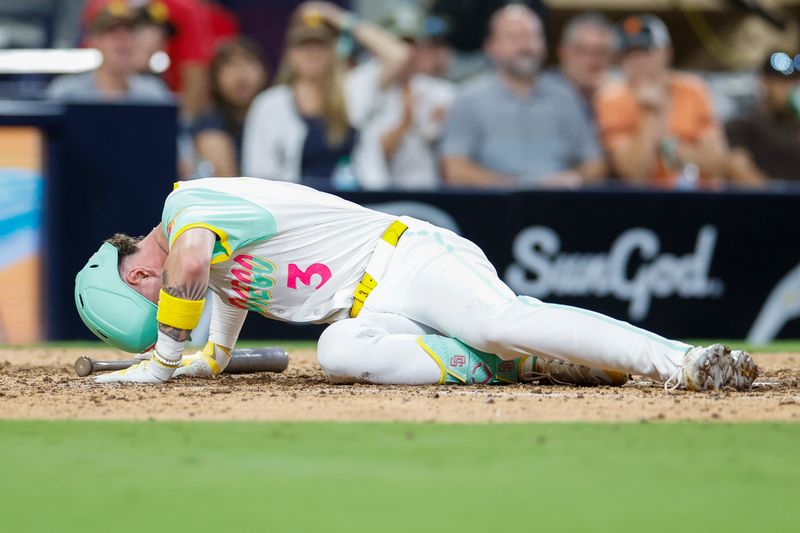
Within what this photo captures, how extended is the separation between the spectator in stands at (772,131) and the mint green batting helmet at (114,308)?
7.45 meters

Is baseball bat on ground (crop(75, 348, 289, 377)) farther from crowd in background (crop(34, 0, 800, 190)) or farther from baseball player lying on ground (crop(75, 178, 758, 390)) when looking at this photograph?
crowd in background (crop(34, 0, 800, 190))

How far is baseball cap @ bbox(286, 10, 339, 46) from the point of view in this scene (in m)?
10.2

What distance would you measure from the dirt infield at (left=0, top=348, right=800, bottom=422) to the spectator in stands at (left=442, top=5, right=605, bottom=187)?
4.66 meters

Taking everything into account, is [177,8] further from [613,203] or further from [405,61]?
[613,203]

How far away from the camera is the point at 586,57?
11406 mm

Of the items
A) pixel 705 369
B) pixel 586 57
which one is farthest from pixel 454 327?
pixel 586 57

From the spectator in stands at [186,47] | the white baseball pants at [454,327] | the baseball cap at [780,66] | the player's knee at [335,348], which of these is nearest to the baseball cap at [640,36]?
the baseball cap at [780,66]

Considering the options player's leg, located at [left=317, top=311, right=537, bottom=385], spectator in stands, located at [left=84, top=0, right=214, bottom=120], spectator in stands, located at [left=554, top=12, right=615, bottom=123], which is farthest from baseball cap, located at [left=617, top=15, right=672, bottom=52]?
player's leg, located at [left=317, top=311, right=537, bottom=385]

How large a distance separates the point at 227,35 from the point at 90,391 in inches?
250

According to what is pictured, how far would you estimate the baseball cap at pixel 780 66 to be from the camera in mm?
11656

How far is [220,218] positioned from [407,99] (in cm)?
570

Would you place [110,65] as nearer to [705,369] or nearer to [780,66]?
[780,66]

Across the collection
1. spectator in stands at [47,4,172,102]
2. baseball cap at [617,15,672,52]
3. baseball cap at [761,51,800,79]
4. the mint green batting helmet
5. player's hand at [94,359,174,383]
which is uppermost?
baseball cap at [617,15,672,52]

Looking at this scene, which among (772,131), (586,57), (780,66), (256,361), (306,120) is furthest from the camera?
(772,131)
